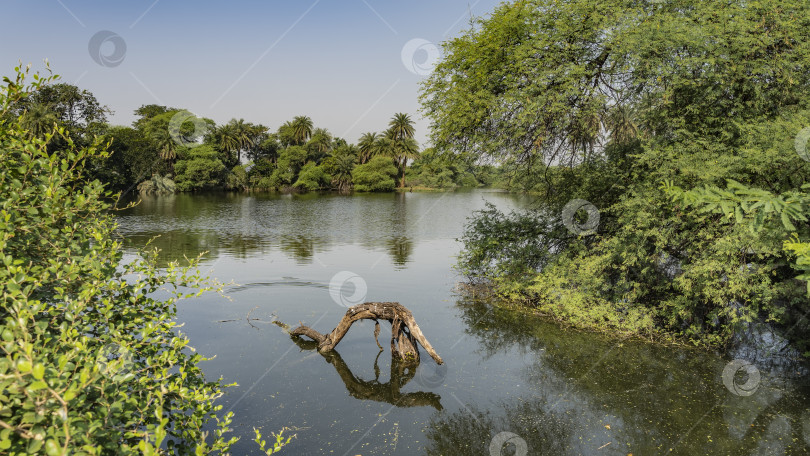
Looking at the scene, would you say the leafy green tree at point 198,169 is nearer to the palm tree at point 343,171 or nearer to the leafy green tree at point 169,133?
the leafy green tree at point 169,133

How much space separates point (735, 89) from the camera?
12602 millimetres

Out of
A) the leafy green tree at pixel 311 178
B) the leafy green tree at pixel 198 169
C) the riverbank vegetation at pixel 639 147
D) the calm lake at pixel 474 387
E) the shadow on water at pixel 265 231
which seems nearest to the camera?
the calm lake at pixel 474 387

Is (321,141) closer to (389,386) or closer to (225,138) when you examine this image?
(225,138)

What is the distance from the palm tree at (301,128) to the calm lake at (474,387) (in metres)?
94.1

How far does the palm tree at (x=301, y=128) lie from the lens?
4240 inches

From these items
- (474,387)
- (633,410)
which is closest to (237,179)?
(474,387)

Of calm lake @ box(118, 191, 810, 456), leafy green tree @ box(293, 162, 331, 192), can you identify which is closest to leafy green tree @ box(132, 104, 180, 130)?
leafy green tree @ box(293, 162, 331, 192)

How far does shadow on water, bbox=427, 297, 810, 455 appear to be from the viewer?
8.15 m

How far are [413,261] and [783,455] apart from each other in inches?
712

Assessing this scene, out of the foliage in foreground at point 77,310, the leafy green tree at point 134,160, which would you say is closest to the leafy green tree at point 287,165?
the leafy green tree at point 134,160

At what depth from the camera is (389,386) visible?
10.5 m

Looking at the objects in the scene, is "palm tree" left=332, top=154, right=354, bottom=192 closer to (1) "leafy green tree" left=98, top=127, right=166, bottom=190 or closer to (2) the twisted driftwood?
(1) "leafy green tree" left=98, top=127, right=166, bottom=190

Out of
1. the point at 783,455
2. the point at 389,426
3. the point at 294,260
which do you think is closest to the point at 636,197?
the point at 783,455

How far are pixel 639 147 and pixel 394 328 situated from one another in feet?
32.0
